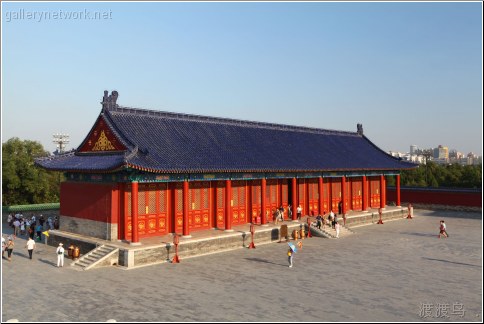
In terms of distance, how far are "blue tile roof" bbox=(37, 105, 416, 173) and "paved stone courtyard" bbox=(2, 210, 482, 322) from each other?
5198 millimetres

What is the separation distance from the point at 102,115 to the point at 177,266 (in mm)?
10377

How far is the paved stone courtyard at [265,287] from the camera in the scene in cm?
1376

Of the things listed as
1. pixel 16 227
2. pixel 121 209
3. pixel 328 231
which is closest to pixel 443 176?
pixel 328 231

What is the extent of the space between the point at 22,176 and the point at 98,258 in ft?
102

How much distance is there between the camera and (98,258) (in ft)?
68.7

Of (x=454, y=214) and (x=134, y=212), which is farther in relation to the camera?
(x=454, y=214)

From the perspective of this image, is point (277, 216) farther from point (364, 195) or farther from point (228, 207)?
point (364, 195)

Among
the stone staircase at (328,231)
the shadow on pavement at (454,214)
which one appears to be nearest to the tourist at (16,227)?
the stone staircase at (328,231)

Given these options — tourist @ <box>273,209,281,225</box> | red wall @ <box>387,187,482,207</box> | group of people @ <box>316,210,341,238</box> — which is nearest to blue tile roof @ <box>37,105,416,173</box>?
tourist @ <box>273,209,281,225</box>

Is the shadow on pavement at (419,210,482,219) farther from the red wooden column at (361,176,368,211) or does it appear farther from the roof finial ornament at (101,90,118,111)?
the roof finial ornament at (101,90,118,111)

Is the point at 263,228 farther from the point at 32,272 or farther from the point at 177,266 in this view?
the point at 32,272

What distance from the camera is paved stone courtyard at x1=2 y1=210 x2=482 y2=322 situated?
13758 mm

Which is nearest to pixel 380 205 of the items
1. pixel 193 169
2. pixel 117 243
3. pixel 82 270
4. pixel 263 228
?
pixel 263 228

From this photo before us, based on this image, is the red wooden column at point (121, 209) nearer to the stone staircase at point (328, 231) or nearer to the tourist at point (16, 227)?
the tourist at point (16, 227)
